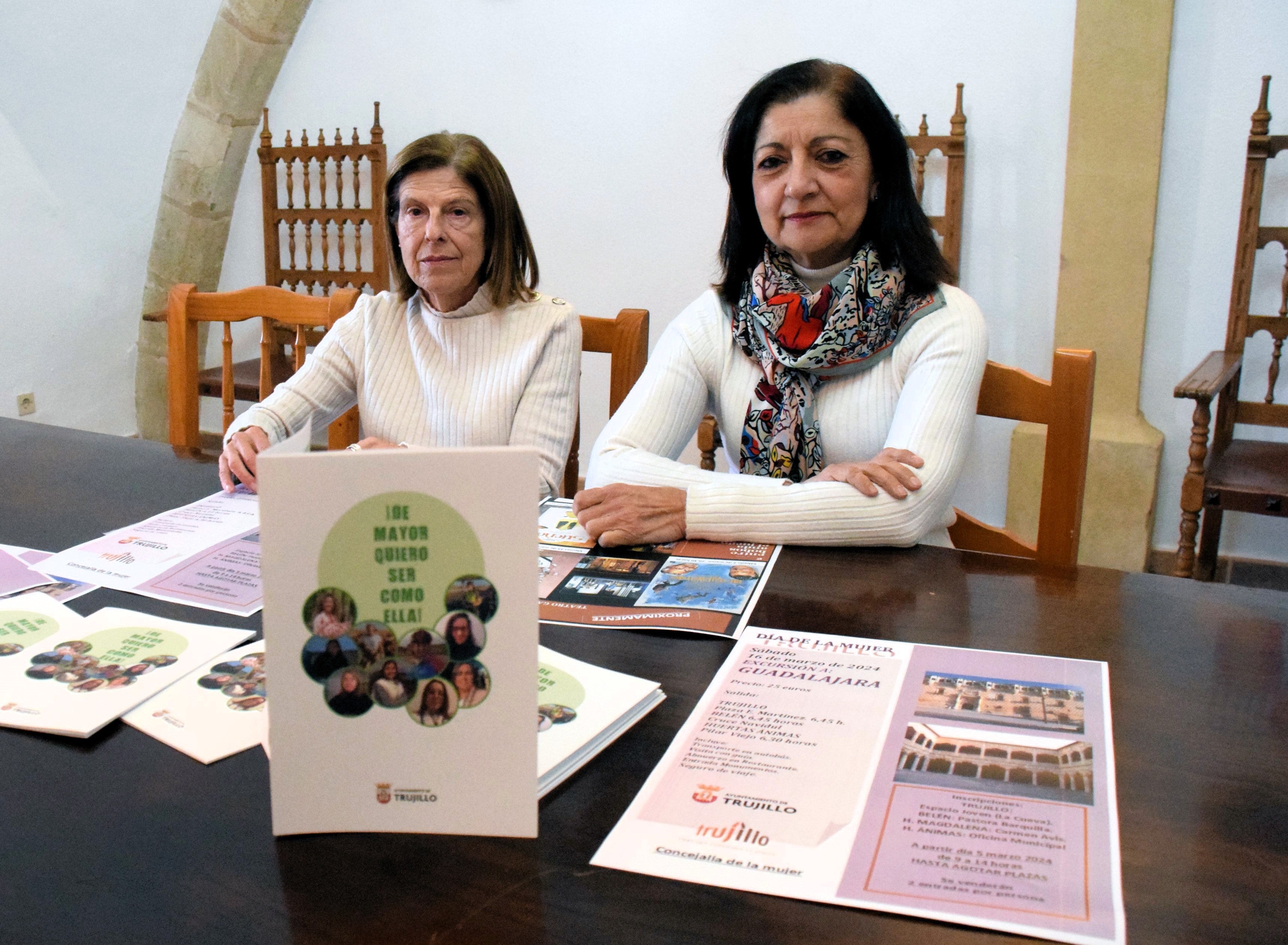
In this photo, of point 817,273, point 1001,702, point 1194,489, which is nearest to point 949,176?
point 1194,489

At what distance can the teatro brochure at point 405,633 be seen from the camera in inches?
21.9

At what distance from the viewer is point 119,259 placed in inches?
155

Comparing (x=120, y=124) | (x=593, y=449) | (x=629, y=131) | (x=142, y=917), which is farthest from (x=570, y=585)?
(x=120, y=124)

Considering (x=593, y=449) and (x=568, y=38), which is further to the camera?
(x=568, y=38)

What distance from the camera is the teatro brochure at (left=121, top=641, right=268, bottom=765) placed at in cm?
73

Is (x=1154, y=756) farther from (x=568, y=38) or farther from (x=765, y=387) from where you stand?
(x=568, y=38)

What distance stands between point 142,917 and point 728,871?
32cm

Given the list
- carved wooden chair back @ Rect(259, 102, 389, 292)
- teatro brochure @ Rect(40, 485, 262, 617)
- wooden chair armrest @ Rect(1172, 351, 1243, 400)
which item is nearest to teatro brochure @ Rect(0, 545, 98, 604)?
teatro brochure @ Rect(40, 485, 262, 617)

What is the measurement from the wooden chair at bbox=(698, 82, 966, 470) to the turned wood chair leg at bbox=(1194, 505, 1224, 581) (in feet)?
3.22

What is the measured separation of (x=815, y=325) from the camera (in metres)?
1.48

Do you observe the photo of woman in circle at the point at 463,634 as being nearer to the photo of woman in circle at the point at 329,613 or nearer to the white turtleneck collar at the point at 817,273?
the photo of woman in circle at the point at 329,613

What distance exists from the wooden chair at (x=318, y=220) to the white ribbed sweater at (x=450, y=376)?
6.21 feet

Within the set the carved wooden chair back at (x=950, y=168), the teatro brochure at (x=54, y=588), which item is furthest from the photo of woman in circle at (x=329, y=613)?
the carved wooden chair back at (x=950, y=168)

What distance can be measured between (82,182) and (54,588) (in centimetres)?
326
